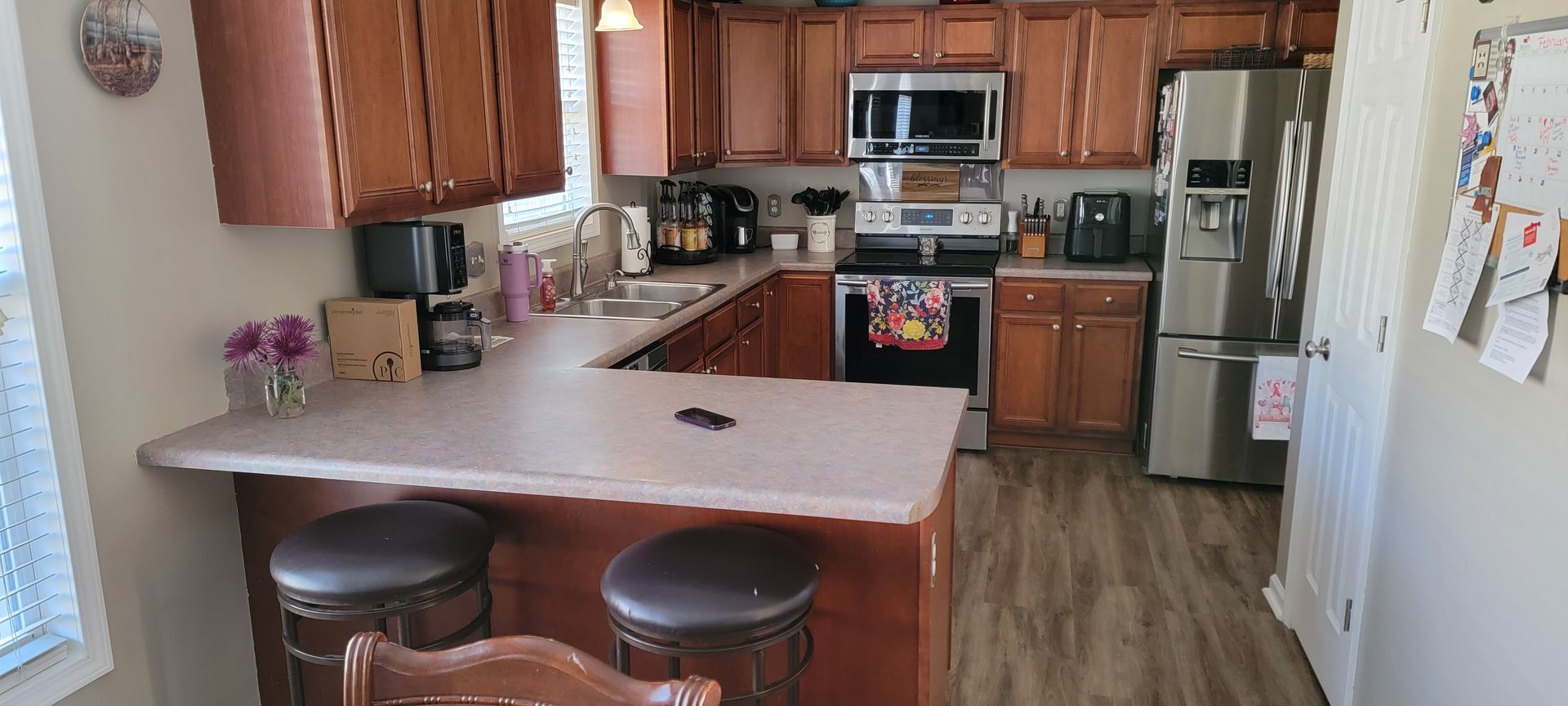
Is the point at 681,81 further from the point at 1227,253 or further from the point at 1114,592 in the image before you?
→ the point at 1114,592

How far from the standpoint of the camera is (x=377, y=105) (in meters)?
2.22

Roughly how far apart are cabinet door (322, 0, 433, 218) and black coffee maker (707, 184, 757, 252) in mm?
2645

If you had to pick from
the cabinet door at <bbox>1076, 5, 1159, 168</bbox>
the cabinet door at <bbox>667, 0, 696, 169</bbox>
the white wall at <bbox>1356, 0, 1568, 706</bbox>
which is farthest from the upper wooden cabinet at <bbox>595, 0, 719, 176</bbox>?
the white wall at <bbox>1356, 0, 1568, 706</bbox>

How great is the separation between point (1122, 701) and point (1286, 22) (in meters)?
3.13

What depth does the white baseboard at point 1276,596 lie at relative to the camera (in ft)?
10.0

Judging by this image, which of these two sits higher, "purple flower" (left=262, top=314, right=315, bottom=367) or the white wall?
"purple flower" (left=262, top=314, right=315, bottom=367)

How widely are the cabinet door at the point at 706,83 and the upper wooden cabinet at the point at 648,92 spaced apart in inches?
2.7

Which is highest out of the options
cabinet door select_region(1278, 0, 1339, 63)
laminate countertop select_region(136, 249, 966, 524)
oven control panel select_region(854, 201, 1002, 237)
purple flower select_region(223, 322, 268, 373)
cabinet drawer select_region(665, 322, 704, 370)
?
cabinet door select_region(1278, 0, 1339, 63)

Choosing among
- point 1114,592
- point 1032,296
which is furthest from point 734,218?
point 1114,592

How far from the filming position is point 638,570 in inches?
68.6

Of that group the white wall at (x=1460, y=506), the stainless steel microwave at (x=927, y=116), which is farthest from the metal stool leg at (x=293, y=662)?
the stainless steel microwave at (x=927, y=116)

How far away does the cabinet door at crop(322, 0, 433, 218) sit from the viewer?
6.86 feet

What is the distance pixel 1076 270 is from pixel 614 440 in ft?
10.1

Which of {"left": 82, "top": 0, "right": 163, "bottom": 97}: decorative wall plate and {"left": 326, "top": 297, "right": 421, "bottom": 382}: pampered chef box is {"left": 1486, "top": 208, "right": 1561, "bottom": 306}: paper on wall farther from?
{"left": 82, "top": 0, "right": 163, "bottom": 97}: decorative wall plate
